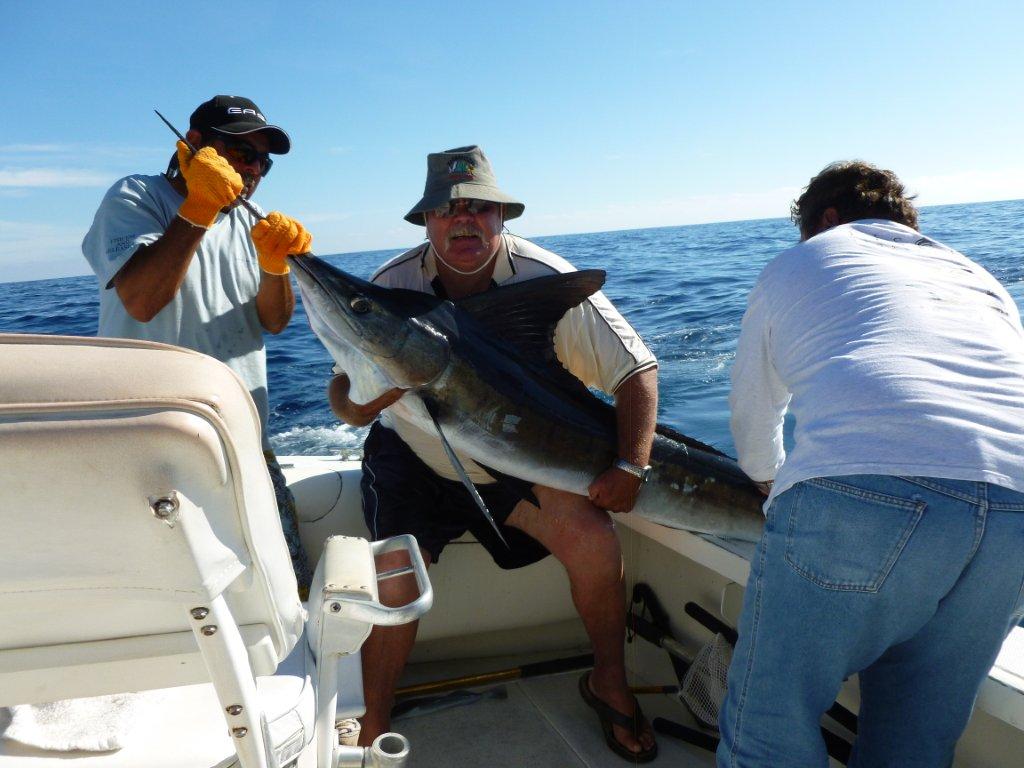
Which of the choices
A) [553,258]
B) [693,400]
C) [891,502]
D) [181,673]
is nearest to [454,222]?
[553,258]

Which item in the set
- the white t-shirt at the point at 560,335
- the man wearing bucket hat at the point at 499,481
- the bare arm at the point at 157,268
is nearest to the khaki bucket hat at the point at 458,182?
the man wearing bucket hat at the point at 499,481

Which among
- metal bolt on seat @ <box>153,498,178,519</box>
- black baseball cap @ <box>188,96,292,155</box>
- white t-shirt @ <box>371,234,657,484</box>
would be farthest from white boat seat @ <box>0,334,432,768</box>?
black baseball cap @ <box>188,96,292,155</box>

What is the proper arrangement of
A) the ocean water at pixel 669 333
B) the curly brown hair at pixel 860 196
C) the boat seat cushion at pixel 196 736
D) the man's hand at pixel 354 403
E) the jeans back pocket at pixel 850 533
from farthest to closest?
1. the ocean water at pixel 669 333
2. the man's hand at pixel 354 403
3. the curly brown hair at pixel 860 196
4. the jeans back pocket at pixel 850 533
5. the boat seat cushion at pixel 196 736

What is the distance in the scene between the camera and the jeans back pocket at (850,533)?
1366mm

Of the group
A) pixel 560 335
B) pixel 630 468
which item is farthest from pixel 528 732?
pixel 560 335

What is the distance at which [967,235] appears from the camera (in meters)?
18.4

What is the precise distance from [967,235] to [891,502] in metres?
20.3

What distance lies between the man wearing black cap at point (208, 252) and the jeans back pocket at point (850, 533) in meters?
1.56

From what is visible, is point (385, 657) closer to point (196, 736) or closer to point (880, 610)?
point (196, 736)

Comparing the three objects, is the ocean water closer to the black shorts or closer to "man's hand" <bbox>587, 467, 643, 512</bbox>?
the black shorts

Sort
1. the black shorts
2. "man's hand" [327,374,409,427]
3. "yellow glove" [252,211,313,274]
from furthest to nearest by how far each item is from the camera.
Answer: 1. the black shorts
2. "man's hand" [327,374,409,427]
3. "yellow glove" [252,211,313,274]

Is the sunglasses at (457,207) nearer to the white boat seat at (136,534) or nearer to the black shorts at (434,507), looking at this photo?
the black shorts at (434,507)

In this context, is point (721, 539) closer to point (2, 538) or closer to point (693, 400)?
point (2, 538)

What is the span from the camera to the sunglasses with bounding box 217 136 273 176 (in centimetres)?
248
